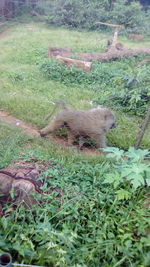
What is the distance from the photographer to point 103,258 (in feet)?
6.44

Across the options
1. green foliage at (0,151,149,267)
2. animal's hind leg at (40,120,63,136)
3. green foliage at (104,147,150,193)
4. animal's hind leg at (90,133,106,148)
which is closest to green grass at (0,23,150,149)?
animal's hind leg at (90,133,106,148)

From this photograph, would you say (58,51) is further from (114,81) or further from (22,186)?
(22,186)

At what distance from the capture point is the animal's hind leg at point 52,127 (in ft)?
14.1

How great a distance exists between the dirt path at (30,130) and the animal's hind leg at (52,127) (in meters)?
0.14

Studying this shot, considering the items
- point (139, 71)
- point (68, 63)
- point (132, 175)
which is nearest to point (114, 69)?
point (68, 63)

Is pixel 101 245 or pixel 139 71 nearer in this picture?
pixel 101 245

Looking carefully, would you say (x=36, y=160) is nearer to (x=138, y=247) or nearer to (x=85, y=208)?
(x=85, y=208)

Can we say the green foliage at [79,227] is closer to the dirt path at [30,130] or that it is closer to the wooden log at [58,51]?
the dirt path at [30,130]

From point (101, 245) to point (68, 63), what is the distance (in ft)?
22.5

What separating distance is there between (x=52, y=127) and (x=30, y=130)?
58 centimetres

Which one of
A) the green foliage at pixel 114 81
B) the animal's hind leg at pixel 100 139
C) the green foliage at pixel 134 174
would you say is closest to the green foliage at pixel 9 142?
the animal's hind leg at pixel 100 139

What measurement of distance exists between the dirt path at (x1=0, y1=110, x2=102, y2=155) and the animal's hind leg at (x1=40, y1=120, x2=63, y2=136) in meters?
0.14

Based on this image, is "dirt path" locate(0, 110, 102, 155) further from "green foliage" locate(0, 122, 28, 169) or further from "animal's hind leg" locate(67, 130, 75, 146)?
"green foliage" locate(0, 122, 28, 169)

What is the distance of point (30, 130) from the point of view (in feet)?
15.5
